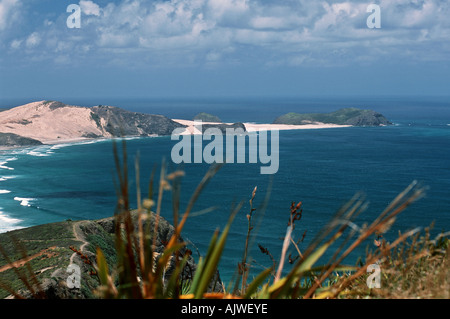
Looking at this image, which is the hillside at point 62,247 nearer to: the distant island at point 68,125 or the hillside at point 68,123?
the distant island at point 68,125

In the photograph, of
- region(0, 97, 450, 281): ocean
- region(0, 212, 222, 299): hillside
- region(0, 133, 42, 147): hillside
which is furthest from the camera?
region(0, 133, 42, 147): hillside

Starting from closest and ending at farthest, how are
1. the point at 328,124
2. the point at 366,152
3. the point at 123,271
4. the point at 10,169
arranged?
the point at 123,271
the point at 10,169
the point at 366,152
the point at 328,124

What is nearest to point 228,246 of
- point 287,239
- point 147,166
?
point 287,239

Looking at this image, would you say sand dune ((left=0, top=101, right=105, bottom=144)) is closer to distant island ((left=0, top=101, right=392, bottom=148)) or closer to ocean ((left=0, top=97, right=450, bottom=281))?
distant island ((left=0, top=101, right=392, bottom=148))

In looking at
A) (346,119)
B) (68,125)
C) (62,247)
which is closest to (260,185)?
(62,247)

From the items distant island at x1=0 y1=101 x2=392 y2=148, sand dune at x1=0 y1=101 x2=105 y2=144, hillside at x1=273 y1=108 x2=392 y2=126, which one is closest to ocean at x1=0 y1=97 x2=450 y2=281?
distant island at x1=0 y1=101 x2=392 y2=148

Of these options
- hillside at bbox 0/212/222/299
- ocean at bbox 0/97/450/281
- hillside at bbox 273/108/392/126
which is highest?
hillside at bbox 273/108/392/126
